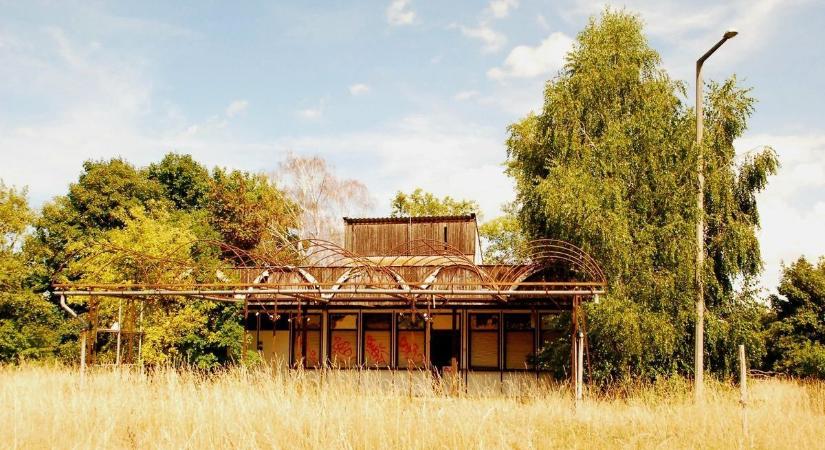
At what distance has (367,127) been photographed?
21.2 meters

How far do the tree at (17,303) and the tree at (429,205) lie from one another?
19429mm

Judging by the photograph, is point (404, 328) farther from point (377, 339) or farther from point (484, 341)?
point (484, 341)

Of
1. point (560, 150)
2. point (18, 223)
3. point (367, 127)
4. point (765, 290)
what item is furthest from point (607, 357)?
point (18, 223)

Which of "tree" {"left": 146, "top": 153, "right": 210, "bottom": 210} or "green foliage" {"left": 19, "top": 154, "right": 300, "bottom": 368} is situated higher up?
"tree" {"left": 146, "top": 153, "right": 210, "bottom": 210}

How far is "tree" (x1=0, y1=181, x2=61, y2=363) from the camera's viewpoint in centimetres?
2302

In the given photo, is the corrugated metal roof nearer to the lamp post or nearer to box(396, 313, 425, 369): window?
box(396, 313, 425, 369): window

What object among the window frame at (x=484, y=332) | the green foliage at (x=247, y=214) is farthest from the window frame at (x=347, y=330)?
the green foliage at (x=247, y=214)

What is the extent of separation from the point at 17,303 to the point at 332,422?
2019 cm

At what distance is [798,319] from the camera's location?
19.5 meters

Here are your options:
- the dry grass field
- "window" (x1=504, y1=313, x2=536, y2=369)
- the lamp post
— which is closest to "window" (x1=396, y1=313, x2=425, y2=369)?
"window" (x1=504, y1=313, x2=536, y2=369)

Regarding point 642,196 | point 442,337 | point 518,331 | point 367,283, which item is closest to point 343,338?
point 442,337

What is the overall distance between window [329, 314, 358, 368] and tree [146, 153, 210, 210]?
1370cm

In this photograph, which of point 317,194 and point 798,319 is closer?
point 798,319

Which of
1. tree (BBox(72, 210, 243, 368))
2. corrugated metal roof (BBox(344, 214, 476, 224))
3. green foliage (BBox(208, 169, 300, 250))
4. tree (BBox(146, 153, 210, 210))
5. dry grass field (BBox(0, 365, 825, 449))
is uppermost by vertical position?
tree (BBox(146, 153, 210, 210))
